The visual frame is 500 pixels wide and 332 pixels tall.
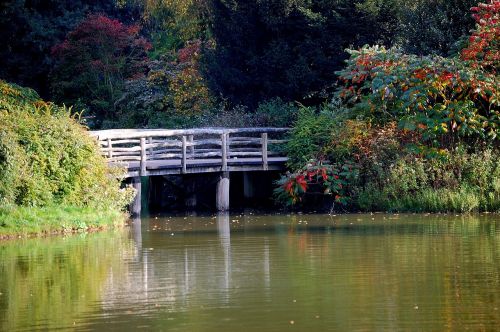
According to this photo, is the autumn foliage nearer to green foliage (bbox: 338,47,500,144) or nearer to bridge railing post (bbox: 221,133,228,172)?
green foliage (bbox: 338,47,500,144)

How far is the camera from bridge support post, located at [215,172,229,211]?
96.7 feet

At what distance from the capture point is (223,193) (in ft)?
97.1

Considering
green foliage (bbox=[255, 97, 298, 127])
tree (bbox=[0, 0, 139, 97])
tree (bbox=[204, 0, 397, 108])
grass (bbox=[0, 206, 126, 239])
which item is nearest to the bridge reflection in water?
grass (bbox=[0, 206, 126, 239])

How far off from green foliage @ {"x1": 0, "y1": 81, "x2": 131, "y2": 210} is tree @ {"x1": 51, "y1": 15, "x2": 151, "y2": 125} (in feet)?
43.0

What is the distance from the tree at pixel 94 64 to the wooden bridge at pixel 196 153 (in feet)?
25.9

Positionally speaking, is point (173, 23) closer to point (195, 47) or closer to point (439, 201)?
point (195, 47)

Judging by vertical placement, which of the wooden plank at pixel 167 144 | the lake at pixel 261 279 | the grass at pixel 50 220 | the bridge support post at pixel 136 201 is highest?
the wooden plank at pixel 167 144

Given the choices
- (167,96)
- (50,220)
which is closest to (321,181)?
(50,220)

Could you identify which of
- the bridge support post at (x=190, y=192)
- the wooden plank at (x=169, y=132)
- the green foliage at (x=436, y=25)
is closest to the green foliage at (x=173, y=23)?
the bridge support post at (x=190, y=192)

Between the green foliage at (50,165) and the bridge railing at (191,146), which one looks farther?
the bridge railing at (191,146)

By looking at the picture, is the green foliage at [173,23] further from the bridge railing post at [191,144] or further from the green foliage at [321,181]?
the green foliage at [321,181]

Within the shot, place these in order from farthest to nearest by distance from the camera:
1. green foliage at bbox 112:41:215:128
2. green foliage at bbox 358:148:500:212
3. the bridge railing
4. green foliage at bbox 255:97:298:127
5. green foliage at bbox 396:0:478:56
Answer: green foliage at bbox 112:41:215:128, green foliage at bbox 255:97:298:127, green foliage at bbox 396:0:478:56, the bridge railing, green foliage at bbox 358:148:500:212

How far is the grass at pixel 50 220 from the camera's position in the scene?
22.3 metres

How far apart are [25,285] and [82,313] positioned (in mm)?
2647
